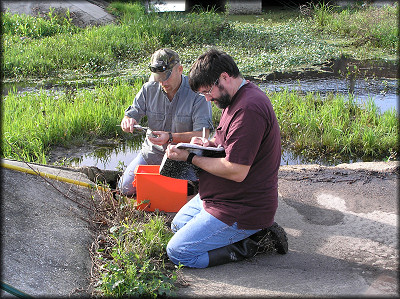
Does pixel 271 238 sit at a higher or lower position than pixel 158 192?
lower

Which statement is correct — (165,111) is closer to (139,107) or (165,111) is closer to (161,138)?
(139,107)

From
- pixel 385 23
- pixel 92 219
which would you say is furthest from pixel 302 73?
pixel 92 219

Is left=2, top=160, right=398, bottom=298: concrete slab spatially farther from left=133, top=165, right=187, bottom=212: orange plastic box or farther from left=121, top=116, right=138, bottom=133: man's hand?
left=121, top=116, right=138, bottom=133: man's hand

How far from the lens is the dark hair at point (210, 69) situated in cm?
307

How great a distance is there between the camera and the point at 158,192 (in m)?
3.97

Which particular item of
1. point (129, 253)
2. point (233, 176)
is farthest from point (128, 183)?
point (233, 176)

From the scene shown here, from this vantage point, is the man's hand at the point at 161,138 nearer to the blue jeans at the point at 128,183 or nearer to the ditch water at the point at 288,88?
the blue jeans at the point at 128,183

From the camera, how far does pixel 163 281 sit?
9.70ft

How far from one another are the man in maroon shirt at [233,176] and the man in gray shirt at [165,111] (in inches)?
29.3

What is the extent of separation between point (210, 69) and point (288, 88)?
16.8 ft

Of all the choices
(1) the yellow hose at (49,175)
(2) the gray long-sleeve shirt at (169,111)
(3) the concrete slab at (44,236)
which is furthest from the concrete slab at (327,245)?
(1) the yellow hose at (49,175)

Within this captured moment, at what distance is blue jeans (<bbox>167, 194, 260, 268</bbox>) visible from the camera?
3.25 m

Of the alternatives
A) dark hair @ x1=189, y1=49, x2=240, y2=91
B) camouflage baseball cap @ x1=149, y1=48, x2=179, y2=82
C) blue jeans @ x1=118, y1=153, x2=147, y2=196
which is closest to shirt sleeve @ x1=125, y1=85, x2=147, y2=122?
camouflage baseball cap @ x1=149, y1=48, x2=179, y2=82

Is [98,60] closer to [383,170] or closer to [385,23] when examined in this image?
[383,170]
